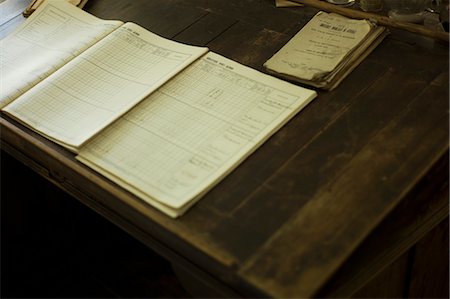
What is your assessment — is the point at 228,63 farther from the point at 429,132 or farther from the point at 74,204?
the point at 74,204

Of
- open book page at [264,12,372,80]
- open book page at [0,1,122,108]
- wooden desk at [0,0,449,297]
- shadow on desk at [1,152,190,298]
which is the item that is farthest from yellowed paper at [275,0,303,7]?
shadow on desk at [1,152,190,298]

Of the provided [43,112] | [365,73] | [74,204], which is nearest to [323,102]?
[365,73]

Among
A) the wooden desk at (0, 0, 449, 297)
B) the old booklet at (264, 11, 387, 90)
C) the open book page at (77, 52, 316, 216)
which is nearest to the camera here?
the wooden desk at (0, 0, 449, 297)

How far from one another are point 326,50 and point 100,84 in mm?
447

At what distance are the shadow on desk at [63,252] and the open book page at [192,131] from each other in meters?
0.78

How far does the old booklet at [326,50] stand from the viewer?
1.23m

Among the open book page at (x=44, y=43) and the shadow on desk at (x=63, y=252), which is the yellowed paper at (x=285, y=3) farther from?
the shadow on desk at (x=63, y=252)

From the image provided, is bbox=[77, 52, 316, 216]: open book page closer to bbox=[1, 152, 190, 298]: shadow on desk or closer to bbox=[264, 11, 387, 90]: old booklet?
bbox=[264, 11, 387, 90]: old booklet

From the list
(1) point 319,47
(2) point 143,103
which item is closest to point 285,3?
(1) point 319,47

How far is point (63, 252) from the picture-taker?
203 centimetres

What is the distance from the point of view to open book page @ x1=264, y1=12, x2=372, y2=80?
4.09 feet

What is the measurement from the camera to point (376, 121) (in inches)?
43.9

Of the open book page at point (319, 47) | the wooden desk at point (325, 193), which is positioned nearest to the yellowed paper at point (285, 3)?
the open book page at point (319, 47)

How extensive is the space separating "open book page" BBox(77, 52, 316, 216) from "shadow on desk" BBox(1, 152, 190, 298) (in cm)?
78
